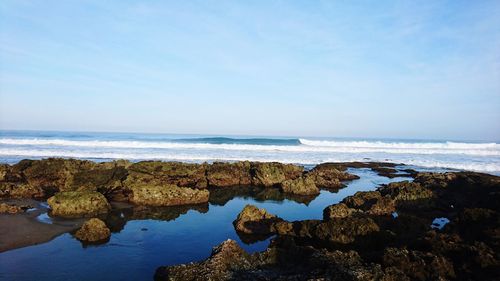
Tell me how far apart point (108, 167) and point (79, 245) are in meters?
10.7

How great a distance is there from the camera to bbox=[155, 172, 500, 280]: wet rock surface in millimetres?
6309

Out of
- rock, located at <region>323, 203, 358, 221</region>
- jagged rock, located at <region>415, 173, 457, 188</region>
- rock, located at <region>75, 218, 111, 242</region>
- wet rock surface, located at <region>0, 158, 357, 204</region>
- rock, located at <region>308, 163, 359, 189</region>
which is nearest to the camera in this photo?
rock, located at <region>75, 218, 111, 242</region>

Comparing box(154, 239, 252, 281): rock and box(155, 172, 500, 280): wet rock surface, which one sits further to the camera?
box(154, 239, 252, 281): rock

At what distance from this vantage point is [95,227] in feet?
31.4

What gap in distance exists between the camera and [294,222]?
409 inches

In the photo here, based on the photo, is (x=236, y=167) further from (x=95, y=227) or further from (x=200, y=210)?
(x=95, y=227)

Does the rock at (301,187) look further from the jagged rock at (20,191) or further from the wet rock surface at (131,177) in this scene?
the jagged rock at (20,191)

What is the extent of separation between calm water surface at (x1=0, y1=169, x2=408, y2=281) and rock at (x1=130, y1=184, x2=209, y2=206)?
86 centimetres

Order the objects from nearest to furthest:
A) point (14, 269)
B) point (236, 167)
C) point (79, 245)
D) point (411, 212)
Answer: point (14, 269)
point (79, 245)
point (411, 212)
point (236, 167)

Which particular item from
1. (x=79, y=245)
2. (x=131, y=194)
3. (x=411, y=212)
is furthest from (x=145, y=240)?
(x=411, y=212)

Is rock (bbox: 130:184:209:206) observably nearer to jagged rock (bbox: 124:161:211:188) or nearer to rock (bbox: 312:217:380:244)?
jagged rock (bbox: 124:161:211:188)

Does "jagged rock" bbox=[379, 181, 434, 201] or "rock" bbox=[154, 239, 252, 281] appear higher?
"jagged rock" bbox=[379, 181, 434, 201]

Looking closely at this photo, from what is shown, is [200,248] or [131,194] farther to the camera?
[131,194]

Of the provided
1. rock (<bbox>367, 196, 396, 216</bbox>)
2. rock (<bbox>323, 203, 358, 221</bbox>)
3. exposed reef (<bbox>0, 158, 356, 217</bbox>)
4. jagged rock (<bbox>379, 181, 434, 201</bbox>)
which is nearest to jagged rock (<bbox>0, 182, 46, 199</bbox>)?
exposed reef (<bbox>0, 158, 356, 217</bbox>)
